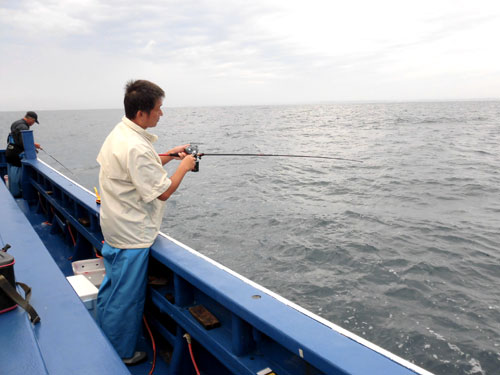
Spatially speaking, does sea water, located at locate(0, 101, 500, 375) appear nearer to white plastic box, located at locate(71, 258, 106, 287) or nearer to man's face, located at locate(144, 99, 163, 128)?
white plastic box, located at locate(71, 258, 106, 287)

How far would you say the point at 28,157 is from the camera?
609 centimetres

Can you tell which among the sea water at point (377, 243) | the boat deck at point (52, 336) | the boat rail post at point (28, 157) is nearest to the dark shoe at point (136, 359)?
the boat deck at point (52, 336)

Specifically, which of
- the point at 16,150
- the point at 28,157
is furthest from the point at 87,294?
the point at 16,150

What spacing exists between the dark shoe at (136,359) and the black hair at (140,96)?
4.84ft

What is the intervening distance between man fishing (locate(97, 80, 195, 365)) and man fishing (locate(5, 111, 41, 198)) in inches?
198

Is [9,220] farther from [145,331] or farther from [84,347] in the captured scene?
[84,347]

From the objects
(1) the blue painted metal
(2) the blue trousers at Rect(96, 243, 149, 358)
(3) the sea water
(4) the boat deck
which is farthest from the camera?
(3) the sea water

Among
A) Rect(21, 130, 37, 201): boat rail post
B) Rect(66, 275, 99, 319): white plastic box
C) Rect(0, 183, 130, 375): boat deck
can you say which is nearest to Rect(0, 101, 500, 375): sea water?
Rect(21, 130, 37, 201): boat rail post

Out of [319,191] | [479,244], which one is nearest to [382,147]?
[319,191]

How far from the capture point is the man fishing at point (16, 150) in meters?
6.31

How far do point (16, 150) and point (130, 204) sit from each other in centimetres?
535

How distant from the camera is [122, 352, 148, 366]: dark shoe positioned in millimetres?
2381

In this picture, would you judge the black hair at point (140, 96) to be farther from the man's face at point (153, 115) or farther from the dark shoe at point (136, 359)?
the dark shoe at point (136, 359)

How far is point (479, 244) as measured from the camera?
21.3ft
